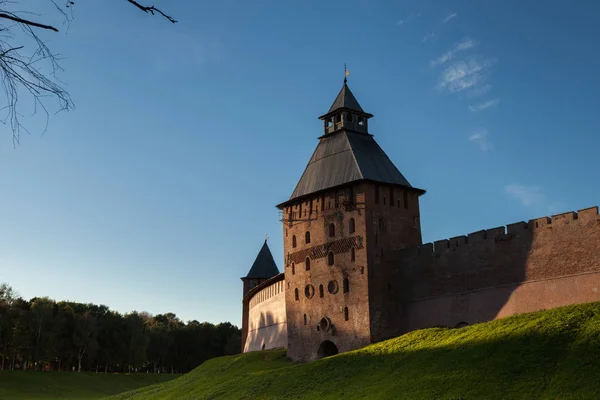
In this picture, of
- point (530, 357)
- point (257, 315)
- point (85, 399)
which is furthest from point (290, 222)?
point (85, 399)

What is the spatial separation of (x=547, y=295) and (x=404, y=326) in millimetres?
8440

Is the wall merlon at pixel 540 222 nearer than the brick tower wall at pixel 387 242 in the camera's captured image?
Yes

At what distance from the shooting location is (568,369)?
799 inches

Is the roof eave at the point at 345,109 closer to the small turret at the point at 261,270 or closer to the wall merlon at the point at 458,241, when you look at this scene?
the wall merlon at the point at 458,241

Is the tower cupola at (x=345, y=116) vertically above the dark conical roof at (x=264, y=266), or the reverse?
the tower cupola at (x=345, y=116)

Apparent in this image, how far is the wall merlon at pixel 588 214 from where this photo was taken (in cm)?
2875

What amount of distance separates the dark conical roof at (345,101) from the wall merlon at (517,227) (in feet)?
47.9

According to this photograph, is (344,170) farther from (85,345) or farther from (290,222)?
(85,345)

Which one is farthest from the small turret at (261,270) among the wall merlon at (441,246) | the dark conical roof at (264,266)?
the wall merlon at (441,246)

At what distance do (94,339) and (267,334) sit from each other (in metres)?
28.1

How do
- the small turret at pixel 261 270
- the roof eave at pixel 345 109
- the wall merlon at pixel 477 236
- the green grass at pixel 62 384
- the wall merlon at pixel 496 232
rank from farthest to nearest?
the small turret at pixel 261 270 → the green grass at pixel 62 384 → the roof eave at pixel 345 109 → the wall merlon at pixel 477 236 → the wall merlon at pixel 496 232

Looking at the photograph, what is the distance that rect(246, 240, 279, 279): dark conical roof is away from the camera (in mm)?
64562

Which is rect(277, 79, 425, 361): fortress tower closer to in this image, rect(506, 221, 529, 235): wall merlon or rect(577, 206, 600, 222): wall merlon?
rect(506, 221, 529, 235): wall merlon

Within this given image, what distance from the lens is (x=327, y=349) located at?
37.8m
